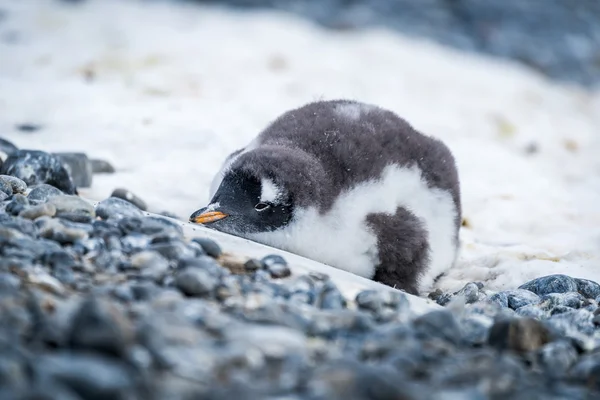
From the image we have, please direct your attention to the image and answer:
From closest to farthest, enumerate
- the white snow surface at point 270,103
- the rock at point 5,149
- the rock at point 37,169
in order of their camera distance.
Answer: the rock at point 37,169 < the rock at point 5,149 < the white snow surface at point 270,103

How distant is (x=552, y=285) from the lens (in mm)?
3965

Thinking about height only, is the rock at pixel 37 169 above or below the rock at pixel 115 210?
below

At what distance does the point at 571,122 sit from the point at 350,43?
93.5 inches

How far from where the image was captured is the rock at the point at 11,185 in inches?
149

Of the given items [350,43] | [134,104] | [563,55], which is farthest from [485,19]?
[134,104]

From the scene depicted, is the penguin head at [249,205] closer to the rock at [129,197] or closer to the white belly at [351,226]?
the white belly at [351,226]

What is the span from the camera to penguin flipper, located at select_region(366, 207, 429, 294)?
12.8ft

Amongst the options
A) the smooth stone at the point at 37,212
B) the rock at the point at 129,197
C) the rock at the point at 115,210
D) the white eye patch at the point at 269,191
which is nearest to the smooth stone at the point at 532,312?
the white eye patch at the point at 269,191

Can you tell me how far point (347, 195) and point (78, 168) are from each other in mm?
1955

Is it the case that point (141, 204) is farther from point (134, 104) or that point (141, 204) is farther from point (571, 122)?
point (571, 122)

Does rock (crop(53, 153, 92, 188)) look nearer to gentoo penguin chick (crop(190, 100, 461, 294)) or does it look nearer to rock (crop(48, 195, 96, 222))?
gentoo penguin chick (crop(190, 100, 461, 294))

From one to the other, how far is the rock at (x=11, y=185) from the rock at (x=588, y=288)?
2669mm

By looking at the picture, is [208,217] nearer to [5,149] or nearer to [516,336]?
[516,336]

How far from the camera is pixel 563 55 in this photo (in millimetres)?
9469
